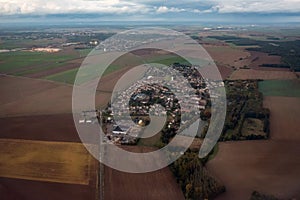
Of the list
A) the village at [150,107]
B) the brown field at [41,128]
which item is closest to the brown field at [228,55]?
the village at [150,107]

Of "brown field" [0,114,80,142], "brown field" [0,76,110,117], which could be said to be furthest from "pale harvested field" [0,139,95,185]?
"brown field" [0,76,110,117]

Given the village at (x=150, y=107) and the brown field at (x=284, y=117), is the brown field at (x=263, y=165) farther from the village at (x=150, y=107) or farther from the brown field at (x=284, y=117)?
the village at (x=150, y=107)

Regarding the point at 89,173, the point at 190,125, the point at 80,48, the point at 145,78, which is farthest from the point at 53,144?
the point at 80,48

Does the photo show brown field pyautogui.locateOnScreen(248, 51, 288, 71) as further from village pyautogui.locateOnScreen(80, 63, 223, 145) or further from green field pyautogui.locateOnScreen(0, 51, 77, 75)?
green field pyautogui.locateOnScreen(0, 51, 77, 75)

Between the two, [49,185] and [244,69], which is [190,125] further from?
[244,69]

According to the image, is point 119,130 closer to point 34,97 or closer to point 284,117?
point 34,97

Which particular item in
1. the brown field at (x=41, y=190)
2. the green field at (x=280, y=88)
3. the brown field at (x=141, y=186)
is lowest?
the brown field at (x=41, y=190)

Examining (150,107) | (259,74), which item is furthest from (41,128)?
(259,74)
